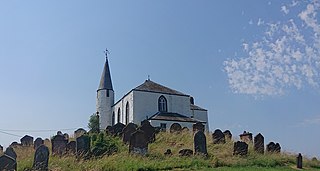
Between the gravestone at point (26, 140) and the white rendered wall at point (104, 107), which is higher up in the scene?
the white rendered wall at point (104, 107)

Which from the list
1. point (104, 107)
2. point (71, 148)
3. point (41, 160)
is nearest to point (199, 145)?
point (71, 148)

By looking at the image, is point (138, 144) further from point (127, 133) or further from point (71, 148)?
point (71, 148)

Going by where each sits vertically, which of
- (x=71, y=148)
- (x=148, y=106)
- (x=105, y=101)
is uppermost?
(x=105, y=101)

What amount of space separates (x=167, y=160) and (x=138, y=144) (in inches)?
70.3

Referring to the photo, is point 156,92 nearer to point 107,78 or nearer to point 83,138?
point 107,78

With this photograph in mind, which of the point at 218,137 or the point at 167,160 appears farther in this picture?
the point at 218,137

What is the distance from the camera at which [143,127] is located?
22.7 metres

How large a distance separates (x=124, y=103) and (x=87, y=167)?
35.1 m

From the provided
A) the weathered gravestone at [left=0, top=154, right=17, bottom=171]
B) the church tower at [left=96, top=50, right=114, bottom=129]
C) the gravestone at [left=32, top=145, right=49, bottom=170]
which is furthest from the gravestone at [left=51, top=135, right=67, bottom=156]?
the church tower at [left=96, top=50, right=114, bottom=129]

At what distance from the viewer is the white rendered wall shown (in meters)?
52.9

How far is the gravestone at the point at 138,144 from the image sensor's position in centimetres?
1825

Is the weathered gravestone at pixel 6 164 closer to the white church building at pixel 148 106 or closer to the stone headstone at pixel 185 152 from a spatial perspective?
the stone headstone at pixel 185 152

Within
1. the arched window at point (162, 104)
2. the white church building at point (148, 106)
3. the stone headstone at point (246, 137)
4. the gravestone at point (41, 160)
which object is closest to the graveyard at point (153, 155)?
the gravestone at point (41, 160)

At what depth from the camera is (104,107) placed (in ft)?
174
